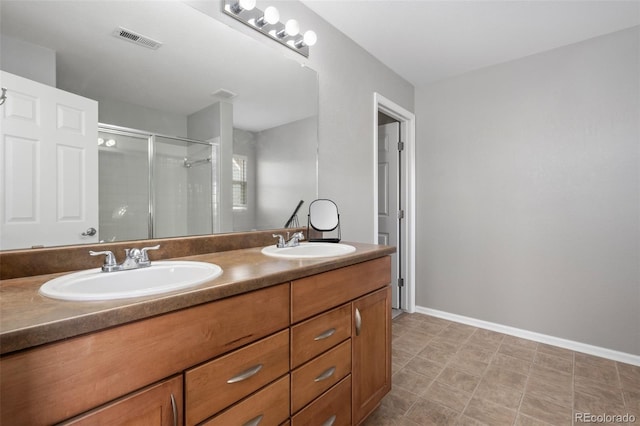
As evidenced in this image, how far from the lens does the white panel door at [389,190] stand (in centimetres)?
314

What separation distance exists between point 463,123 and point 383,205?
111 centimetres

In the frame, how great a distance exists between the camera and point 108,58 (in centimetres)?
112

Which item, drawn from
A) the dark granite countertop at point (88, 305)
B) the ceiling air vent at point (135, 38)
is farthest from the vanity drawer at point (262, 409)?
the ceiling air vent at point (135, 38)

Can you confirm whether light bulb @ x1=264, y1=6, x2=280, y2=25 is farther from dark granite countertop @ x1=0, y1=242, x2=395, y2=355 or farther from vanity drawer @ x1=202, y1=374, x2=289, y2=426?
vanity drawer @ x1=202, y1=374, x2=289, y2=426

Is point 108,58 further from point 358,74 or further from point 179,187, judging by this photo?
point 358,74

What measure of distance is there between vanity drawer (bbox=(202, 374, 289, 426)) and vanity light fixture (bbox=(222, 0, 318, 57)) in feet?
5.42

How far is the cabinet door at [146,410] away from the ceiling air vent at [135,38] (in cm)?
123

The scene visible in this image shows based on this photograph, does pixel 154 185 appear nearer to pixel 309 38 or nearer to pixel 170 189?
pixel 170 189

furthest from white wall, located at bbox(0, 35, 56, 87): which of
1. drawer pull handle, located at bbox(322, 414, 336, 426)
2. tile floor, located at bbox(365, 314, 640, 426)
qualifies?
tile floor, located at bbox(365, 314, 640, 426)

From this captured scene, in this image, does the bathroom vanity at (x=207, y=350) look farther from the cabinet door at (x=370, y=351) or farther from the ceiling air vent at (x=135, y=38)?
the ceiling air vent at (x=135, y=38)

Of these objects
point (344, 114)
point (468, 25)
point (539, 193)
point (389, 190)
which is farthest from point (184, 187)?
point (539, 193)

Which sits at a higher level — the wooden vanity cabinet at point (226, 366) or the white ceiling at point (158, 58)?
the white ceiling at point (158, 58)

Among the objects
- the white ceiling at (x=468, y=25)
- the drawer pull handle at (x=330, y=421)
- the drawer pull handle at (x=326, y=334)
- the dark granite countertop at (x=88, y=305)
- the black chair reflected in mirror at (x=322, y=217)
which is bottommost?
the drawer pull handle at (x=330, y=421)

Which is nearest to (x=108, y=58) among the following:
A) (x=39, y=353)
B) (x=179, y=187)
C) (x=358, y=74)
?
(x=179, y=187)
